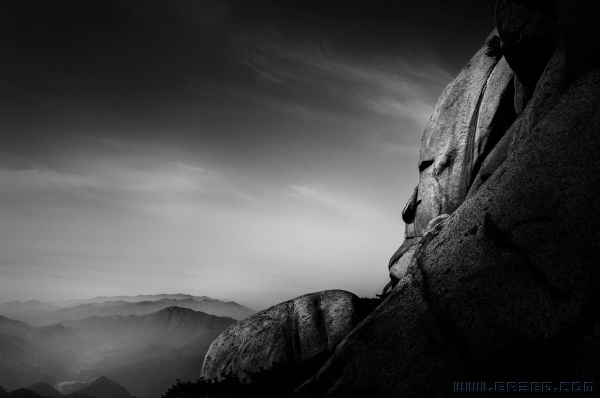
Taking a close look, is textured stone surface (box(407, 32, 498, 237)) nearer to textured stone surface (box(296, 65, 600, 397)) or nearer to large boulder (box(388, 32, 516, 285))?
large boulder (box(388, 32, 516, 285))

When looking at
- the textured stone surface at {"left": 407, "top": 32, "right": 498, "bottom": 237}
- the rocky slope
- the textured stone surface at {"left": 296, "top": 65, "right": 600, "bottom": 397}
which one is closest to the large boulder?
the textured stone surface at {"left": 407, "top": 32, "right": 498, "bottom": 237}

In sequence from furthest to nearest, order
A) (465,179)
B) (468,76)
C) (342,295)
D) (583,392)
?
(468,76)
(465,179)
(342,295)
(583,392)

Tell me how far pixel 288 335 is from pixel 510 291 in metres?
12.5

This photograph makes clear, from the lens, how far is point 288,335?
59.1 feet

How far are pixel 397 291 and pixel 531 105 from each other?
29.2 ft

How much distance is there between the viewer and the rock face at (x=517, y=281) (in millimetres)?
7266

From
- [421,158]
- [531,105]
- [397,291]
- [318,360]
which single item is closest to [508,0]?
[531,105]

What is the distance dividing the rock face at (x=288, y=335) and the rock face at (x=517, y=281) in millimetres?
7130

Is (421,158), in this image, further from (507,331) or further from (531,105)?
(507,331)

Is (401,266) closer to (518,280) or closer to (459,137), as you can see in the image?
(459,137)

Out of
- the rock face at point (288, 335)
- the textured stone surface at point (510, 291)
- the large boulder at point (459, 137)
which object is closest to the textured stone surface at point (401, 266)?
the large boulder at point (459, 137)

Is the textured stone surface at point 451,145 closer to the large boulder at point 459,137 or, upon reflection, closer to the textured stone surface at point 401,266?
the large boulder at point 459,137

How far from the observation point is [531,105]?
12.9 metres

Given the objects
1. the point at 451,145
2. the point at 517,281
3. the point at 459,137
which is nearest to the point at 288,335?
the point at 517,281
